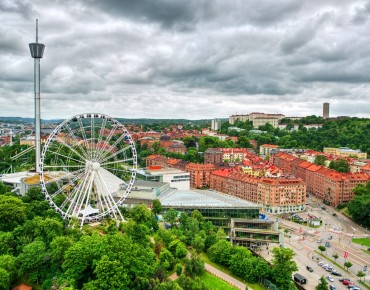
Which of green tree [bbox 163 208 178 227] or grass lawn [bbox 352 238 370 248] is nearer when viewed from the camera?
green tree [bbox 163 208 178 227]

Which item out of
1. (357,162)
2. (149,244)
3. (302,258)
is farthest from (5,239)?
(357,162)

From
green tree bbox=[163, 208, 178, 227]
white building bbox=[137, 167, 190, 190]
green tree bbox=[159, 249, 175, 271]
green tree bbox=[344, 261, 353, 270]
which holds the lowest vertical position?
green tree bbox=[344, 261, 353, 270]

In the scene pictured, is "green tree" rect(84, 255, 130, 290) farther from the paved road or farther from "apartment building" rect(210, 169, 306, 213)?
"apartment building" rect(210, 169, 306, 213)

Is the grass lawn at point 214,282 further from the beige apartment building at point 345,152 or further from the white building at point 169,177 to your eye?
the beige apartment building at point 345,152

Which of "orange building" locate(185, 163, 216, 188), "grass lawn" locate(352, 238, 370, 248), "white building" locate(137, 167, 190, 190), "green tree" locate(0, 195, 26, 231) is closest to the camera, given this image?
"green tree" locate(0, 195, 26, 231)

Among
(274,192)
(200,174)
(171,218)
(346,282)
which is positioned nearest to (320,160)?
(200,174)

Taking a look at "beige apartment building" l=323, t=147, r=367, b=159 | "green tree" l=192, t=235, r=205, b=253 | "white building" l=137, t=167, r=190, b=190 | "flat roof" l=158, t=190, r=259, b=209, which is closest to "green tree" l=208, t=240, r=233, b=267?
"green tree" l=192, t=235, r=205, b=253

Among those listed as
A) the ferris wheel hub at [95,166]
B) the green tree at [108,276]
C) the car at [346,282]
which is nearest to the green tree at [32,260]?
the green tree at [108,276]

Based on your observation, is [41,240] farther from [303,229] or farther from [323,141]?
[323,141]
